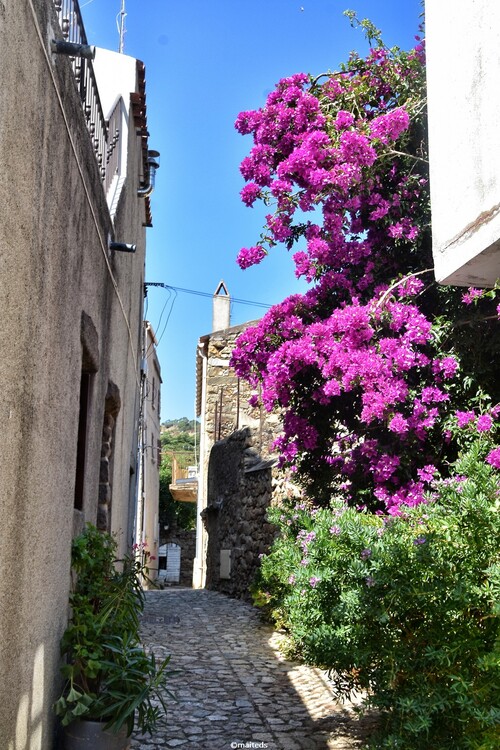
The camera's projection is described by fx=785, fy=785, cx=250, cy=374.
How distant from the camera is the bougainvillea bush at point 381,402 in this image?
12.0ft

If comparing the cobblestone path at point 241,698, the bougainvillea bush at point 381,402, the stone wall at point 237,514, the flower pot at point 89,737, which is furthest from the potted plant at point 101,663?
the stone wall at point 237,514

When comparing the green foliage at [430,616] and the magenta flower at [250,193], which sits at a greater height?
the magenta flower at [250,193]

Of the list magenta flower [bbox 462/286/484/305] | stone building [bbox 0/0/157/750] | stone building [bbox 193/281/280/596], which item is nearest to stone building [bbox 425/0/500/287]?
stone building [bbox 0/0/157/750]

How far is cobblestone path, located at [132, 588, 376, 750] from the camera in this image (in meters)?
4.74

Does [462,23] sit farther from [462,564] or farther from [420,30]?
[420,30]

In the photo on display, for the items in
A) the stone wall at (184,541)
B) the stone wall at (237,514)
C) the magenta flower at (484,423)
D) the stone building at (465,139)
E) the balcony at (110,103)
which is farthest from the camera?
the stone wall at (184,541)

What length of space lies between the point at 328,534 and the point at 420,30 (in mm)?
4385

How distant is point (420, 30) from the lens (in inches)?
259

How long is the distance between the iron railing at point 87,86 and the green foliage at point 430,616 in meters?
3.01

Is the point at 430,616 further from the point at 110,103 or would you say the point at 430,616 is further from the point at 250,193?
the point at 110,103

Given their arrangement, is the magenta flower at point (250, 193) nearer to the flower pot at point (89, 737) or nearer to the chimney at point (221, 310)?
the flower pot at point (89, 737)

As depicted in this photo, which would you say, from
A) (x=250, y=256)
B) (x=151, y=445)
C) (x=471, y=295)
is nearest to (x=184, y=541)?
(x=151, y=445)

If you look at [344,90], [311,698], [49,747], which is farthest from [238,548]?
[49,747]

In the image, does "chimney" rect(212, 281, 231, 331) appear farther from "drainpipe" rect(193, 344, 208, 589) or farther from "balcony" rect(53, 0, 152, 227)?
"balcony" rect(53, 0, 152, 227)
